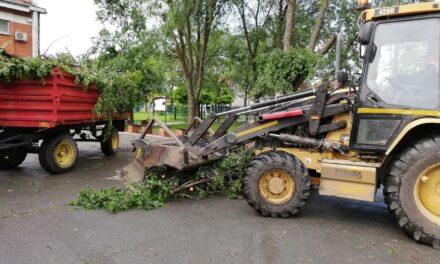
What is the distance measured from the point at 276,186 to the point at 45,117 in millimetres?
4999

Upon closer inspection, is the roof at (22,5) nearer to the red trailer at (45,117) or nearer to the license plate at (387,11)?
the red trailer at (45,117)

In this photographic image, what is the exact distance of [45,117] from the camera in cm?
739

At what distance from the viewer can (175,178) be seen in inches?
245

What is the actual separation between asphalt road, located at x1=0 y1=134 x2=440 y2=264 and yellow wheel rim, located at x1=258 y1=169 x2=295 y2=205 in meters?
0.30

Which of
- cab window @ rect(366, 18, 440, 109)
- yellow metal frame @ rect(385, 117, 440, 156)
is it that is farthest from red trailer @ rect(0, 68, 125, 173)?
yellow metal frame @ rect(385, 117, 440, 156)

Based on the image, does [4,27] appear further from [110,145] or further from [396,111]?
[396,111]

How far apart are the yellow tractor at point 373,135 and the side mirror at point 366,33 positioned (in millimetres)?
12

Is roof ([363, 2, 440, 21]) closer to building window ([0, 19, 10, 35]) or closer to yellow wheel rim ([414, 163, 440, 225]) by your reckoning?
yellow wheel rim ([414, 163, 440, 225])

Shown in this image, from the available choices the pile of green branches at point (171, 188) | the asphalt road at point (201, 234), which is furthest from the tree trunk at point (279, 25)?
the asphalt road at point (201, 234)

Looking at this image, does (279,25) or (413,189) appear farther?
(279,25)

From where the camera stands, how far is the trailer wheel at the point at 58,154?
25.5 ft

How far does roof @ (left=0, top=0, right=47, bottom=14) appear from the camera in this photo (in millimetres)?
21044

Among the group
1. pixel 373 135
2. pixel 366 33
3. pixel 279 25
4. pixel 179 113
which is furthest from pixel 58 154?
pixel 179 113

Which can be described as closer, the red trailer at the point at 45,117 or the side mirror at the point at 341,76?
the side mirror at the point at 341,76
